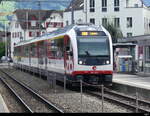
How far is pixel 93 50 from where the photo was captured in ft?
68.0

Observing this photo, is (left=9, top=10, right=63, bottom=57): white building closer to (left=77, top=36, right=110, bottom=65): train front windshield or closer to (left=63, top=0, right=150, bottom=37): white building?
(left=63, top=0, right=150, bottom=37): white building

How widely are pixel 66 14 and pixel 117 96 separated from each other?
52883 mm

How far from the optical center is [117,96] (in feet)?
63.9

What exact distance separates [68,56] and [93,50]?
1.31 metres

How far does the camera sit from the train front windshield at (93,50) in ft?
67.4

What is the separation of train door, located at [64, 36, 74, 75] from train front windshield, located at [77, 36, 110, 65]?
1.63ft

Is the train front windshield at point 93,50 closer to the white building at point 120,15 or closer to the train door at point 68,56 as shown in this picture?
the train door at point 68,56

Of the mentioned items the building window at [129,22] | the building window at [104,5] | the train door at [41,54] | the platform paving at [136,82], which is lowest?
the platform paving at [136,82]

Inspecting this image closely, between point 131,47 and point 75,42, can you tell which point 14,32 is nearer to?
point 131,47

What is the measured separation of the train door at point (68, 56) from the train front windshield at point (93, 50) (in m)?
0.50

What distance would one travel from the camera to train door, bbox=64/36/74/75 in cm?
2073

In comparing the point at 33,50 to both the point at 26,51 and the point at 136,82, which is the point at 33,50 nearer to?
the point at 26,51

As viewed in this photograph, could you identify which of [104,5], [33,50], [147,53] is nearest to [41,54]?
[33,50]

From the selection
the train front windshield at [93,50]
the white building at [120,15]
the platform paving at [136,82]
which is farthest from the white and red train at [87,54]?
the white building at [120,15]
